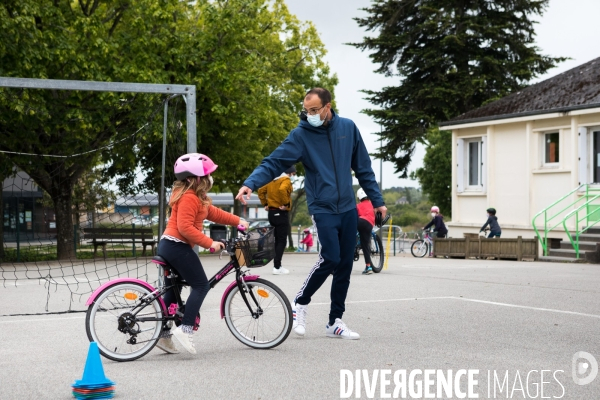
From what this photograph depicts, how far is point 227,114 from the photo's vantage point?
Result: 2731cm

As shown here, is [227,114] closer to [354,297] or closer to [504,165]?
[504,165]

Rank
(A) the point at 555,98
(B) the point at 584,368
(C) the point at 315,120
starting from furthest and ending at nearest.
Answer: (A) the point at 555,98 < (C) the point at 315,120 < (B) the point at 584,368

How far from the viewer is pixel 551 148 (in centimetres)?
A: 2898

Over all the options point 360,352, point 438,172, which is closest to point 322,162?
point 360,352

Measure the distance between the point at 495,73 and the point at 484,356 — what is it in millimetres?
40279

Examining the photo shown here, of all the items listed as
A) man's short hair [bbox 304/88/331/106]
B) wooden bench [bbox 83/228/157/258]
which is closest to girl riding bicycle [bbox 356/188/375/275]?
wooden bench [bbox 83/228/157/258]

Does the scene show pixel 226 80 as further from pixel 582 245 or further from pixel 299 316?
pixel 299 316

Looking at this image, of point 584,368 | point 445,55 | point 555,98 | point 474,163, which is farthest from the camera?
point 445,55

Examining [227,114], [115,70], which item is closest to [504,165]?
[227,114]

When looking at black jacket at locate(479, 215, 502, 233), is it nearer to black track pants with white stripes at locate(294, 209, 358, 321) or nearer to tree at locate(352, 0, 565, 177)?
tree at locate(352, 0, 565, 177)

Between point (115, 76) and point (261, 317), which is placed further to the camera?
point (115, 76)

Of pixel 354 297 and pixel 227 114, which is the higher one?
pixel 227 114

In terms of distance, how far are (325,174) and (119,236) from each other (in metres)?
14.3

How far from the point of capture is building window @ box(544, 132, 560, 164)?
94.4 ft
